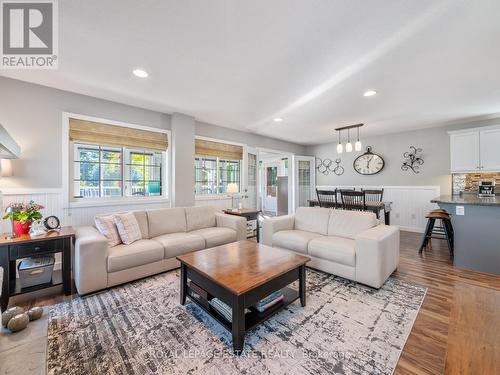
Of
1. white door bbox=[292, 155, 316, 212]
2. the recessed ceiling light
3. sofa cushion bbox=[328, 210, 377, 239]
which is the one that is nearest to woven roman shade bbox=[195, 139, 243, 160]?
the recessed ceiling light

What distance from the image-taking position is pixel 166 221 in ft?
11.0

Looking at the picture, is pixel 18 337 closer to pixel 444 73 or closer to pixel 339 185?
pixel 444 73

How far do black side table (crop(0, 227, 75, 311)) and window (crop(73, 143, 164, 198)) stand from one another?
3.63ft

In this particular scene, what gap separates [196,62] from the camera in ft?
7.80

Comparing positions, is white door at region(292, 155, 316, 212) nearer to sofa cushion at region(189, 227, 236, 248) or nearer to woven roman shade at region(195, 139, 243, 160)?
woven roman shade at region(195, 139, 243, 160)

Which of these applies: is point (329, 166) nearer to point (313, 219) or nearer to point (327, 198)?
point (327, 198)

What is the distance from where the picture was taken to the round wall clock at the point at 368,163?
592 cm

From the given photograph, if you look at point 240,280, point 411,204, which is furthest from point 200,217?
point 411,204

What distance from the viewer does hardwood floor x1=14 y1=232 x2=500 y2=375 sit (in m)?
1.38

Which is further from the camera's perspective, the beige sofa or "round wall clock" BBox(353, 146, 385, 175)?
"round wall clock" BBox(353, 146, 385, 175)

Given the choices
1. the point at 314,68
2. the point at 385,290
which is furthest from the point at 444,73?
the point at 385,290

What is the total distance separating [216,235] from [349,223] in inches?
78.7

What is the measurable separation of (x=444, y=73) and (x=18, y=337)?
4.51m

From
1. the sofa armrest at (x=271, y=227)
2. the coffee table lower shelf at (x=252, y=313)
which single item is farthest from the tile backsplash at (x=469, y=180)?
the coffee table lower shelf at (x=252, y=313)
